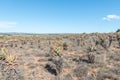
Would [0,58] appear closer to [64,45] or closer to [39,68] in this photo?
[39,68]

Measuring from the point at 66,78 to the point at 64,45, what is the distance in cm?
1049

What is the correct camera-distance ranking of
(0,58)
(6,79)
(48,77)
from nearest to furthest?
1. (6,79)
2. (48,77)
3. (0,58)

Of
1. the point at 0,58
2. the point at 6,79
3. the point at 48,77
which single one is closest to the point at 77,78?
the point at 48,77

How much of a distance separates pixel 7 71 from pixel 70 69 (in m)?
4.57

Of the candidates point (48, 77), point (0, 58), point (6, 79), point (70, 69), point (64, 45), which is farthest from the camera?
point (64, 45)

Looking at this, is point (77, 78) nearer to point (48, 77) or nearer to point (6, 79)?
point (48, 77)

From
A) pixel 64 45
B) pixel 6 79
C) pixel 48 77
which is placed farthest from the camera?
pixel 64 45

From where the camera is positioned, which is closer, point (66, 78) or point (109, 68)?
point (66, 78)

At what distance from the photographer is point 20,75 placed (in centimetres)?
1555

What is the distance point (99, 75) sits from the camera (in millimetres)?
15250

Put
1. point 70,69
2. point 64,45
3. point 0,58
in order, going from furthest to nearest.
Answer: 1. point 64,45
2. point 0,58
3. point 70,69

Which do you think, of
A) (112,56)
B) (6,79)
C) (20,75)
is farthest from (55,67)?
(112,56)

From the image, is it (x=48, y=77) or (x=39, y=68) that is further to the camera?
(x=39, y=68)

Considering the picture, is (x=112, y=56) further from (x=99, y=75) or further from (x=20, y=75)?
(x=20, y=75)
